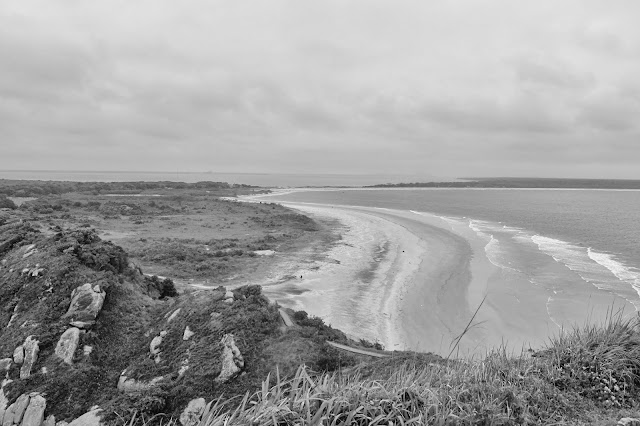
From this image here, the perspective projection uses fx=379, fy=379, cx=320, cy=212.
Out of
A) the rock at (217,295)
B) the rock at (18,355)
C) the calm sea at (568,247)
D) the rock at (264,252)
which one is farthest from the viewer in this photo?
the rock at (264,252)

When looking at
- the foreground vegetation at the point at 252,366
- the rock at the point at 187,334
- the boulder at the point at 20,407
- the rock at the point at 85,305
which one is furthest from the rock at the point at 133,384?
the rock at the point at 85,305

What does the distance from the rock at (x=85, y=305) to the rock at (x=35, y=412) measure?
155cm

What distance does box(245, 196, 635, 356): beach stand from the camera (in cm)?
1475

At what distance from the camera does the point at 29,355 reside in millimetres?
7117

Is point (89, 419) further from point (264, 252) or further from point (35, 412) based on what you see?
point (264, 252)

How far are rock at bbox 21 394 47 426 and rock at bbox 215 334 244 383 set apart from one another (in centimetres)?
285

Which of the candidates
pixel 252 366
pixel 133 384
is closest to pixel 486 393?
pixel 252 366

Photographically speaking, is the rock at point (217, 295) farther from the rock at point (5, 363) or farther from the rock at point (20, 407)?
the rock at point (5, 363)

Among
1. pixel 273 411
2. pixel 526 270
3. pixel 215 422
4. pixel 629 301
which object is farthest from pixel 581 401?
pixel 526 270

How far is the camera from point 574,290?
20844 millimetres

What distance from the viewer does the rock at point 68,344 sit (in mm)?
7117

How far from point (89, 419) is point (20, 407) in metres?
1.46

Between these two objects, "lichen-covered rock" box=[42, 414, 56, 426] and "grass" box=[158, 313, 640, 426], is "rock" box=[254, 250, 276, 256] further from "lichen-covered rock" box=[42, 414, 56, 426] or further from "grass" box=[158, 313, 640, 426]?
"grass" box=[158, 313, 640, 426]

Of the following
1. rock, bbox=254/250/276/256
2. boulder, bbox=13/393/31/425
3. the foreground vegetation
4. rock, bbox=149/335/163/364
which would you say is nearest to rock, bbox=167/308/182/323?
the foreground vegetation
